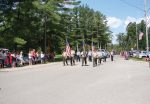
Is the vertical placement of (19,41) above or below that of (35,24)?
below

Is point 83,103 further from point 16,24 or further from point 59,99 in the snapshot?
point 16,24

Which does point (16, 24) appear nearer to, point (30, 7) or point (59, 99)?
point (30, 7)

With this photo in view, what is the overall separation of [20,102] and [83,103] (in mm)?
2029

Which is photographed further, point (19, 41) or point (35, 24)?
point (35, 24)

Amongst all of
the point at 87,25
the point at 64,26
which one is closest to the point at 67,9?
the point at 64,26

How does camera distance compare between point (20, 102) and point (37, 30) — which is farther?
point (37, 30)

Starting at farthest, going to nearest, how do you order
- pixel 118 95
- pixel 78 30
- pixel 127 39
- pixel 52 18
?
pixel 127 39 < pixel 78 30 < pixel 52 18 < pixel 118 95

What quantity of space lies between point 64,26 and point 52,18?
4.05 meters

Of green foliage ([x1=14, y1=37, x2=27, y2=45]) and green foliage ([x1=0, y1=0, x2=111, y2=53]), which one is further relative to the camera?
green foliage ([x1=0, y1=0, x2=111, y2=53])

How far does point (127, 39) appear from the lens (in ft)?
646

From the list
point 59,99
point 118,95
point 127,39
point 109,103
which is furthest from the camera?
point 127,39

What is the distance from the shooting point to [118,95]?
43.9ft

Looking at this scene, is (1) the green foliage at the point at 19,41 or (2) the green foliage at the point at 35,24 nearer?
(1) the green foliage at the point at 19,41

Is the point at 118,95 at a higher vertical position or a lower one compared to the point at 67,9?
lower
